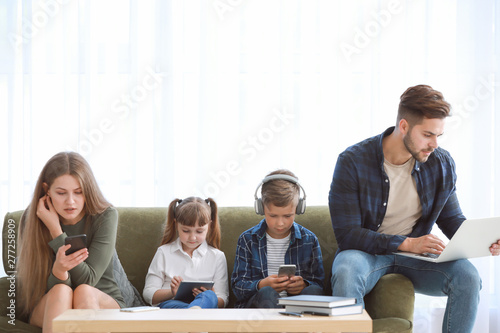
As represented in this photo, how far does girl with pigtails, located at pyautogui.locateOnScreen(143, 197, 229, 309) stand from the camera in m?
2.48

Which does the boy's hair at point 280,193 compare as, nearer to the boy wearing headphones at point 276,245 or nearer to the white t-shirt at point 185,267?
the boy wearing headphones at point 276,245

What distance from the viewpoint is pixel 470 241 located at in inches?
83.4

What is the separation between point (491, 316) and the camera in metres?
3.36

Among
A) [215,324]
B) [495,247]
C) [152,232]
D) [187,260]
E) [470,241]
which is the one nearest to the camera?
[215,324]

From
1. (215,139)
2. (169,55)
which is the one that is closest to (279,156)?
(215,139)

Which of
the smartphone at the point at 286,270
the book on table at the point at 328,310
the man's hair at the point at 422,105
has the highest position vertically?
the man's hair at the point at 422,105

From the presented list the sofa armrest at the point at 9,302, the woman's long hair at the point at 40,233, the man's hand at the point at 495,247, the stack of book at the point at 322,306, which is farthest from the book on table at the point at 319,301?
the sofa armrest at the point at 9,302

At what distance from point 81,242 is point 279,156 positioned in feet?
4.68

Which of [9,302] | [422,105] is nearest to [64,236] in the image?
[9,302]

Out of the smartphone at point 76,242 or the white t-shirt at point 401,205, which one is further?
the white t-shirt at point 401,205

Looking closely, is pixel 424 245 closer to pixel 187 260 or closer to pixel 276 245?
pixel 276 245

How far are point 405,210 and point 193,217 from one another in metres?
0.90

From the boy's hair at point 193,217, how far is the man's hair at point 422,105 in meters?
0.93

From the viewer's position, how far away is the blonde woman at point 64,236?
2209mm
